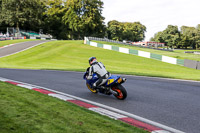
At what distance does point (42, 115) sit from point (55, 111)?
0.46 meters

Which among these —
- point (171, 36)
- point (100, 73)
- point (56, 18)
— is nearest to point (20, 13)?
point (56, 18)

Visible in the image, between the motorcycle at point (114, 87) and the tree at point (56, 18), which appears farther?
the tree at point (56, 18)

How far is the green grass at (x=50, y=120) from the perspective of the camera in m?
3.81

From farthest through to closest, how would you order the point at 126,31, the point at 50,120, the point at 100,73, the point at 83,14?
the point at 126,31, the point at 83,14, the point at 100,73, the point at 50,120

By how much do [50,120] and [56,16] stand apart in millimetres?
75526

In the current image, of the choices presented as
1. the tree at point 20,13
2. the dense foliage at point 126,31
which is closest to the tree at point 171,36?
the dense foliage at point 126,31

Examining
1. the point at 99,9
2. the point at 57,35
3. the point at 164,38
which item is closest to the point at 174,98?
Result: the point at 99,9

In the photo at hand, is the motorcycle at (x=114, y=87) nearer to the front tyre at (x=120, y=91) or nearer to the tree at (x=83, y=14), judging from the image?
the front tyre at (x=120, y=91)

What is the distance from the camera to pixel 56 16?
75750mm

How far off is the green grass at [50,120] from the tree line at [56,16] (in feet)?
204

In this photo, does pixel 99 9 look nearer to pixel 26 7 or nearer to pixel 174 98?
pixel 26 7

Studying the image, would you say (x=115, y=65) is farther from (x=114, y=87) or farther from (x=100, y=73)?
(x=114, y=87)

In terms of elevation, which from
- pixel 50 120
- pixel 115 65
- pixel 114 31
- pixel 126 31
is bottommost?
pixel 115 65

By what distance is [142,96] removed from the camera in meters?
7.64
